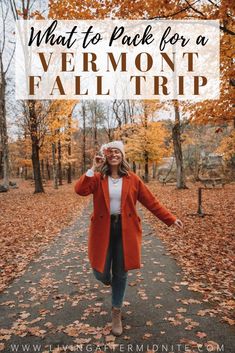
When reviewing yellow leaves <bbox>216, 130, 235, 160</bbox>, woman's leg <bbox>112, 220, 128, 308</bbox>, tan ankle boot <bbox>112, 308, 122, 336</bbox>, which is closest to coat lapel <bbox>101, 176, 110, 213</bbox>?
woman's leg <bbox>112, 220, 128, 308</bbox>

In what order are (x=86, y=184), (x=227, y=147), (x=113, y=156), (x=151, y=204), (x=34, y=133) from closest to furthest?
(x=86, y=184) < (x=113, y=156) < (x=151, y=204) < (x=34, y=133) < (x=227, y=147)

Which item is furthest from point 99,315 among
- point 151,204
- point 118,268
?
point 151,204

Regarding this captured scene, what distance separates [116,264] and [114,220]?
1.88 ft

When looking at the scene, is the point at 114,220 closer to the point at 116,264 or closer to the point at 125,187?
the point at 125,187

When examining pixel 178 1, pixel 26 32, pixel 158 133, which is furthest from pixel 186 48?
pixel 158 133

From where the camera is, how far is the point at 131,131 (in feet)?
118

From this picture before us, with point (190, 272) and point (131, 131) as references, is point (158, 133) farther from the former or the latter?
point (190, 272)

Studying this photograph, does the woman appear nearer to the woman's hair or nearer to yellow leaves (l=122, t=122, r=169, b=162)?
the woman's hair

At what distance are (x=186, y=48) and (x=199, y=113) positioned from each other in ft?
20.3

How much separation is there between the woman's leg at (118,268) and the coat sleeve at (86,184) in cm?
55

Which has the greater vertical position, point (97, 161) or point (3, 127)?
point (3, 127)

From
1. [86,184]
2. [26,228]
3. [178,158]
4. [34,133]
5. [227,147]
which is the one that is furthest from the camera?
[227,147]

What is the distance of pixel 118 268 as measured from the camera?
13.3ft

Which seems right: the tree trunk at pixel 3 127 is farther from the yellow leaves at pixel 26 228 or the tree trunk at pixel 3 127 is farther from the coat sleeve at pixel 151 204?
the coat sleeve at pixel 151 204
